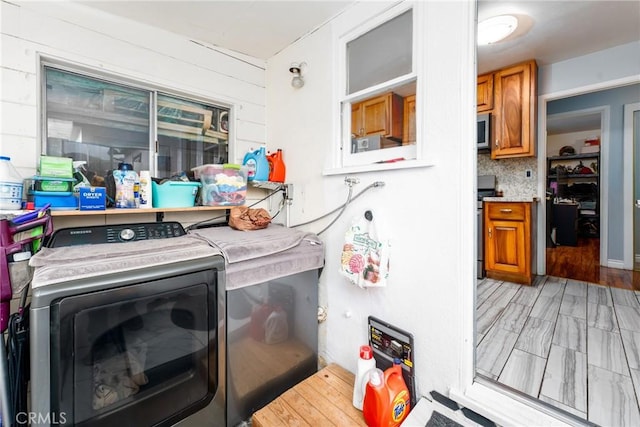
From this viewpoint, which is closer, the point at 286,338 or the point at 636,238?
the point at 286,338

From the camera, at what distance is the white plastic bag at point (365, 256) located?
1.39 metres

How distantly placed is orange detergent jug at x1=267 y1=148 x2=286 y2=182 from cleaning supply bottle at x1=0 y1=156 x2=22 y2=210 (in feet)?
4.40

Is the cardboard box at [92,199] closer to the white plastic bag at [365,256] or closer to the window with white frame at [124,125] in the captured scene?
the window with white frame at [124,125]

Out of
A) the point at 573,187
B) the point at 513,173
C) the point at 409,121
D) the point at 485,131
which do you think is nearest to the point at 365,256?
the point at 409,121

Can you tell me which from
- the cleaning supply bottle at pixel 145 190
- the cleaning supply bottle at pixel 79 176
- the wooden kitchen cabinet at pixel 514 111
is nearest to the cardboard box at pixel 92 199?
the cleaning supply bottle at pixel 79 176

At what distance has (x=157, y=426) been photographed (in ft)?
3.67

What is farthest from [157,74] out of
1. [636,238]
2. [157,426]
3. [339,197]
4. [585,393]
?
[636,238]

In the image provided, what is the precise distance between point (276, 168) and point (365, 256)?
1.04m

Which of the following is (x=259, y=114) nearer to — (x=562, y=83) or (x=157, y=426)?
(x=157, y=426)

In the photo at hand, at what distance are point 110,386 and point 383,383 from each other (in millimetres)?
1103

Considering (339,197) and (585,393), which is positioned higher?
(339,197)

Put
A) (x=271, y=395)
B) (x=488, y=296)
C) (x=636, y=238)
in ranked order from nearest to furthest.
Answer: (x=271, y=395)
(x=488, y=296)
(x=636, y=238)

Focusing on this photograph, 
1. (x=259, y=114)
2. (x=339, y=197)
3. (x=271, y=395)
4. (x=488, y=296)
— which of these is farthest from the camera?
(x=488, y=296)

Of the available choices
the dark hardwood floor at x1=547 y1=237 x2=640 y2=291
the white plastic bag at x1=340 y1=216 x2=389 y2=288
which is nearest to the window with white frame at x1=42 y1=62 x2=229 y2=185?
the white plastic bag at x1=340 y1=216 x2=389 y2=288
